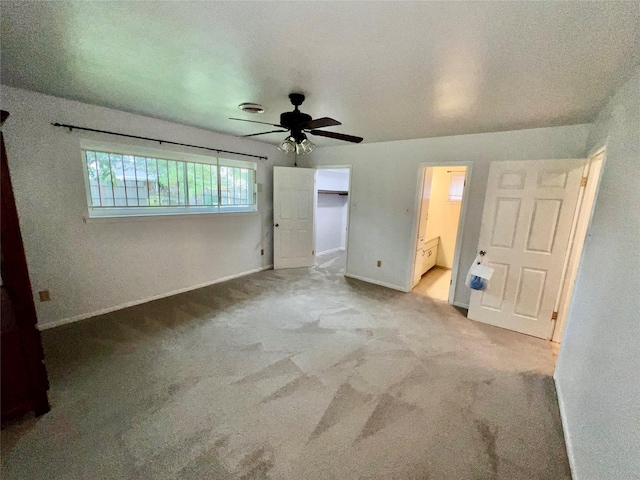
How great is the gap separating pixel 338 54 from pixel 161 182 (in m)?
2.97

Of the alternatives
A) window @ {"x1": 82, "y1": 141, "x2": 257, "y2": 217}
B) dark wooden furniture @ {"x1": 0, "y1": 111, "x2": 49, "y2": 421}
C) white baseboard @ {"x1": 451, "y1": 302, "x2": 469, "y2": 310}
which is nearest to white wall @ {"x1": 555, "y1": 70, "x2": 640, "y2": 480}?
white baseboard @ {"x1": 451, "y1": 302, "x2": 469, "y2": 310}

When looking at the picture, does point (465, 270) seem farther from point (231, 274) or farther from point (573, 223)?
point (231, 274)

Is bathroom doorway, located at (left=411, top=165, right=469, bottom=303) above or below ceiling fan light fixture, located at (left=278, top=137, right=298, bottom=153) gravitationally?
below

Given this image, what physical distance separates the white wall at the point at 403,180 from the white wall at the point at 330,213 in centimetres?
125

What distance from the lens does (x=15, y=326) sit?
5.00 feet

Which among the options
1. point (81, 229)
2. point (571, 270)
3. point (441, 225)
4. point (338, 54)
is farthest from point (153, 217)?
point (441, 225)

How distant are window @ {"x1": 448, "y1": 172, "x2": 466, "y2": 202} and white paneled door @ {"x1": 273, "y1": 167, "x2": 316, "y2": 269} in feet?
9.03

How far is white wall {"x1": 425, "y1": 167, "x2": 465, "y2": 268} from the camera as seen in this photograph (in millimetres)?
5117

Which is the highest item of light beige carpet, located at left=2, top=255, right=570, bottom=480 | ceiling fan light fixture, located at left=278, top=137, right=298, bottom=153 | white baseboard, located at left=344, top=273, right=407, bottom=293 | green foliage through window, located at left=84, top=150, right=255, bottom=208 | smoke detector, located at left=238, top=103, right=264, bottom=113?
smoke detector, located at left=238, top=103, right=264, bottom=113

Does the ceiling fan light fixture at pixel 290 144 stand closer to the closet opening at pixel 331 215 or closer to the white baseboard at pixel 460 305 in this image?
the white baseboard at pixel 460 305

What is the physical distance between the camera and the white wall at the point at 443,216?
5.12 meters

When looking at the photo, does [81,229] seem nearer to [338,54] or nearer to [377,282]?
[338,54]

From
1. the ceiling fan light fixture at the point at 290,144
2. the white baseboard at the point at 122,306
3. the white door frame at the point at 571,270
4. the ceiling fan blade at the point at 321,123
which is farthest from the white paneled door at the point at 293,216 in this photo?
the white door frame at the point at 571,270

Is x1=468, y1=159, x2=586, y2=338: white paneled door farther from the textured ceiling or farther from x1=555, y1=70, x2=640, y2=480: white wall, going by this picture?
x1=555, y1=70, x2=640, y2=480: white wall
